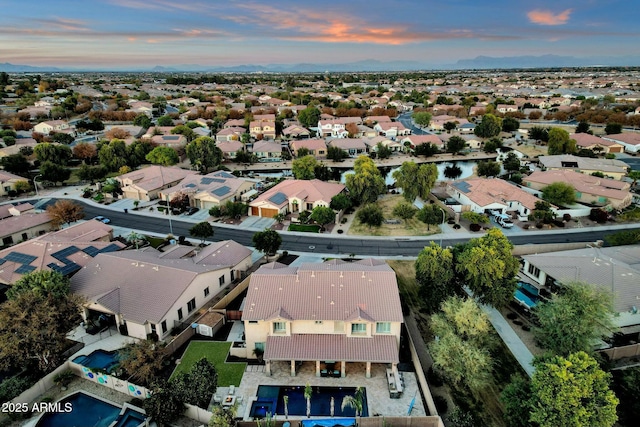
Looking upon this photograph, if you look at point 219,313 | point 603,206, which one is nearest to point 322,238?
point 219,313

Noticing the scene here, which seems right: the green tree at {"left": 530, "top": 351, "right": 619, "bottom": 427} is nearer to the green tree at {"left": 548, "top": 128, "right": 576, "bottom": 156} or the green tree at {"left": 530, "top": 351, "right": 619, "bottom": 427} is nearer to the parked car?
the parked car

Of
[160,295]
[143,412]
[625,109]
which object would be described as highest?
[625,109]

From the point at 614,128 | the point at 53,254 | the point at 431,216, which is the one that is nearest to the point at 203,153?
the point at 53,254

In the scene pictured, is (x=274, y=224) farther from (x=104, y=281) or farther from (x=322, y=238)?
(x=104, y=281)

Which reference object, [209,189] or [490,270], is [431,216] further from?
[209,189]

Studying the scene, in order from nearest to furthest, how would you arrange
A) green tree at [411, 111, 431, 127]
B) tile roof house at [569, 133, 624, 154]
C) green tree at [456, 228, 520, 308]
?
green tree at [456, 228, 520, 308]
tile roof house at [569, 133, 624, 154]
green tree at [411, 111, 431, 127]

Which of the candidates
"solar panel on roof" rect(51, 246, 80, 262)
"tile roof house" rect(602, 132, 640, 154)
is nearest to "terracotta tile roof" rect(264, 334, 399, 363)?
"solar panel on roof" rect(51, 246, 80, 262)
